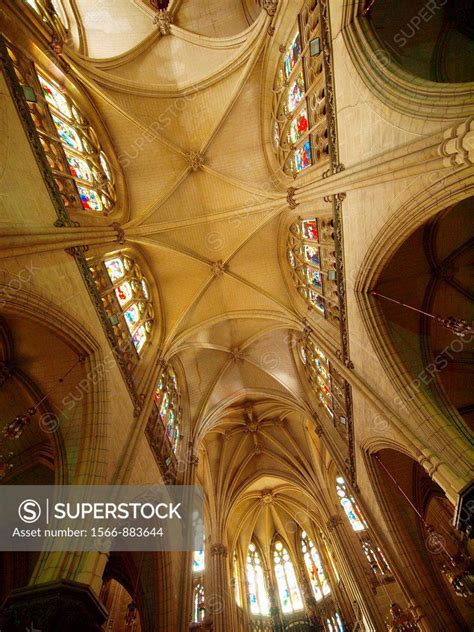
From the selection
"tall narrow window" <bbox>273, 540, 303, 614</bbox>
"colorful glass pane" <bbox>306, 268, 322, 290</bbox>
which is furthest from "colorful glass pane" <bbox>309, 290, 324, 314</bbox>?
"tall narrow window" <bbox>273, 540, 303, 614</bbox>

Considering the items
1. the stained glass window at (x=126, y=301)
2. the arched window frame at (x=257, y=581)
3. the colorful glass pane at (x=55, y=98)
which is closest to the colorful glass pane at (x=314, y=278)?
the stained glass window at (x=126, y=301)

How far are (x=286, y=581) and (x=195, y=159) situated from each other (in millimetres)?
20059

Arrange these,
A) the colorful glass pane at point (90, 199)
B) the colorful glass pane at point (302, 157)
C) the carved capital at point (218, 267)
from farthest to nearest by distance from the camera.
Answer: the carved capital at point (218, 267), the colorful glass pane at point (302, 157), the colorful glass pane at point (90, 199)

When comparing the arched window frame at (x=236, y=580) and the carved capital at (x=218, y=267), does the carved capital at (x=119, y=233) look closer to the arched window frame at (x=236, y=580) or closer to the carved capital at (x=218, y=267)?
the carved capital at (x=218, y=267)

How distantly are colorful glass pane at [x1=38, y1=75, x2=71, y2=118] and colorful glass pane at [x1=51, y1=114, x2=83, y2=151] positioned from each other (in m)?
0.31

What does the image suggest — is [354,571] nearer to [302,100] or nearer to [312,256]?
[312,256]

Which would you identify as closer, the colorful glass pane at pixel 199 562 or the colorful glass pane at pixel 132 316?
the colorful glass pane at pixel 132 316

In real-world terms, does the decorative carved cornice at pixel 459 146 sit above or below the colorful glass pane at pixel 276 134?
below

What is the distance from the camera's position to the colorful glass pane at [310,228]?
10141 millimetres

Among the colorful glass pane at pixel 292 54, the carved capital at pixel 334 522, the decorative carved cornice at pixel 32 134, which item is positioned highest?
the colorful glass pane at pixel 292 54

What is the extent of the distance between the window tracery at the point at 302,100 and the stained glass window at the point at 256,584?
19.0m

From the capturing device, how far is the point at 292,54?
958 centimetres

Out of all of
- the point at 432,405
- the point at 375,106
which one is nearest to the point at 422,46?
the point at 375,106

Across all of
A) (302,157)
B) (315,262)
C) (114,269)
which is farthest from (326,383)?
(114,269)
